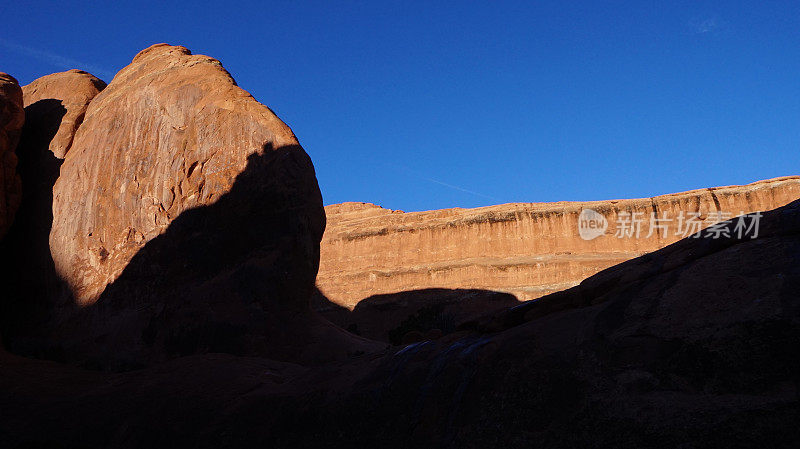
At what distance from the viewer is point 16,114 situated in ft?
63.9

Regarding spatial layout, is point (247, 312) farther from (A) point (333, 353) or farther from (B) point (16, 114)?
(B) point (16, 114)

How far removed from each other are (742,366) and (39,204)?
21.6m

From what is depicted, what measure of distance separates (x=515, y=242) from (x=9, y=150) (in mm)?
35358

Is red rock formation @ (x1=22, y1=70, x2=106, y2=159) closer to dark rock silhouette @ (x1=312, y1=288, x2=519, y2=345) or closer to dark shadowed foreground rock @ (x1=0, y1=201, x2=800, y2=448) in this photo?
dark shadowed foreground rock @ (x1=0, y1=201, x2=800, y2=448)

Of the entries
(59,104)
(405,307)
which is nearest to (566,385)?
(59,104)

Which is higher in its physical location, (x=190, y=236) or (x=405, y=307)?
(x=190, y=236)

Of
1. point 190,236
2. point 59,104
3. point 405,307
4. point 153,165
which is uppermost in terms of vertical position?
point 59,104

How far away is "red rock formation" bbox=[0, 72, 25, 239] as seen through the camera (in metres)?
18.5

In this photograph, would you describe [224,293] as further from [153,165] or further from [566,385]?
[566,385]

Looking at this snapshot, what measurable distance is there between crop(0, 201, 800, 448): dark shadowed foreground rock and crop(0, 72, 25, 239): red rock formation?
34.1 ft

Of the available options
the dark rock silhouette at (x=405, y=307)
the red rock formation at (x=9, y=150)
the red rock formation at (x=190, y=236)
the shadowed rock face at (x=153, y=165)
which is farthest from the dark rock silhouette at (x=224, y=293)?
the dark rock silhouette at (x=405, y=307)

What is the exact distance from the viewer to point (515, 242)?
148 feet

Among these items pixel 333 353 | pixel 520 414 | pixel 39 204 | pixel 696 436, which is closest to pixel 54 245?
pixel 39 204

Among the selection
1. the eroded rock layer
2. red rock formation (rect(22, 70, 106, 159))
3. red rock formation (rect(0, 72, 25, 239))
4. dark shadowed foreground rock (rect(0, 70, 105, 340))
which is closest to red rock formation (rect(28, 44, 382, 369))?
dark shadowed foreground rock (rect(0, 70, 105, 340))
